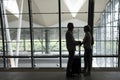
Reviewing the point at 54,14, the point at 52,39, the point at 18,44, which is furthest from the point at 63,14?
the point at 18,44

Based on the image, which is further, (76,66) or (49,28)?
(49,28)

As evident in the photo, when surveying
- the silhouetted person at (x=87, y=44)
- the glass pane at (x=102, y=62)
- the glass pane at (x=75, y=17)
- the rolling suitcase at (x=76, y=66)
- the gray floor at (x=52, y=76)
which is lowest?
the glass pane at (x=102, y=62)

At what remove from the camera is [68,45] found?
612 centimetres

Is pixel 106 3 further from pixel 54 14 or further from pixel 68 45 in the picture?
pixel 68 45

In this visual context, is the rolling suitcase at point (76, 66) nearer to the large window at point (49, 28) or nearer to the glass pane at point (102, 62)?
the large window at point (49, 28)

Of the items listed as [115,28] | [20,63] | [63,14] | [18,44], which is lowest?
[20,63]

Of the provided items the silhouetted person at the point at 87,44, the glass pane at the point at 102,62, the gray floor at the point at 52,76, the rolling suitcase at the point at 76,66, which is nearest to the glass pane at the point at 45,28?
the glass pane at the point at 102,62

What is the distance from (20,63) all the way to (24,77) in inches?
251

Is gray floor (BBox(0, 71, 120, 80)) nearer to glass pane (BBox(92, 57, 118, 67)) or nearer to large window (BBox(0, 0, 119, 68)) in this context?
large window (BBox(0, 0, 119, 68))

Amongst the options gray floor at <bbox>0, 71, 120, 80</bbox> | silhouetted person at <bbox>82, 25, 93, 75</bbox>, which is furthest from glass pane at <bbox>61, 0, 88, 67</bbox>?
silhouetted person at <bbox>82, 25, 93, 75</bbox>

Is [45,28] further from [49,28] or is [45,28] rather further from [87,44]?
[87,44]

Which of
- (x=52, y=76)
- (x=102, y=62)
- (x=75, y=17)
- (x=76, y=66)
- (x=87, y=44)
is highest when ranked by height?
(x=75, y=17)

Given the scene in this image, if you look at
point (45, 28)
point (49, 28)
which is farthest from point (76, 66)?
point (45, 28)

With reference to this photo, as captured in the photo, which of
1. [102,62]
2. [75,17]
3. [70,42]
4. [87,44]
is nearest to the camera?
[70,42]
